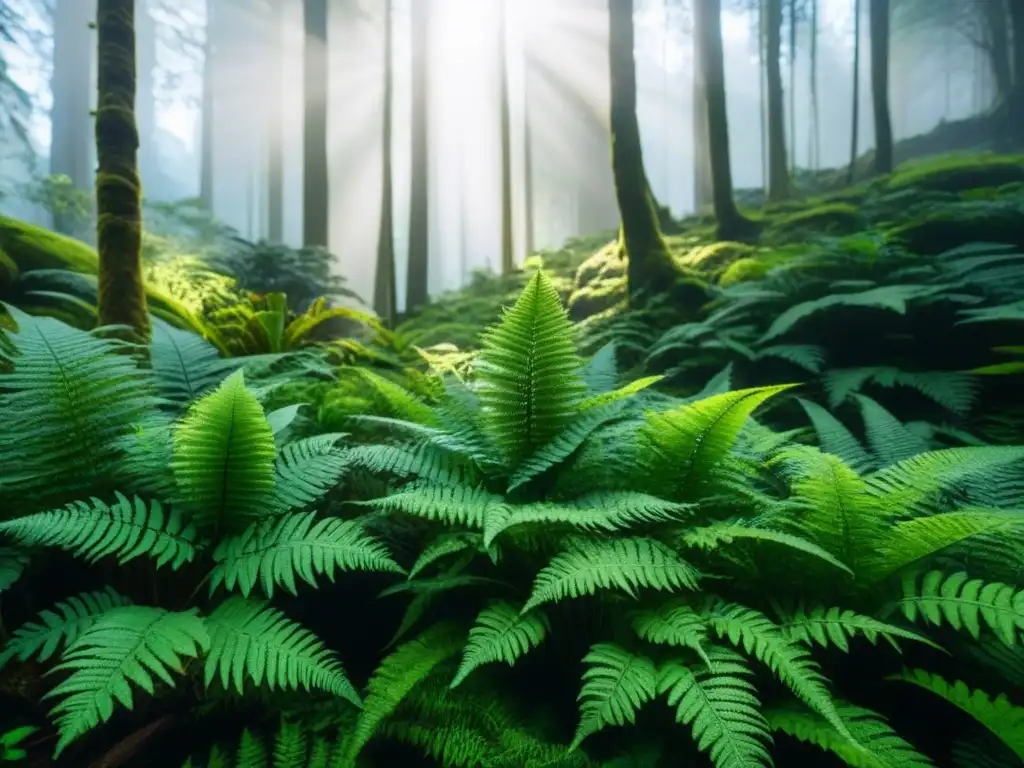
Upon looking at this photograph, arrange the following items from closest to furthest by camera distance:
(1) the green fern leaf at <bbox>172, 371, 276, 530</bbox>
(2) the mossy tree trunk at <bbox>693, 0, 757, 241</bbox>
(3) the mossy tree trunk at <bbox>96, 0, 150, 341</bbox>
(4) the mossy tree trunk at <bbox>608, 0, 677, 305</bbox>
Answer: (1) the green fern leaf at <bbox>172, 371, 276, 530</bbox>, (3) the mossy tree trunk at <bbox>96, 0, 150, 341</bbox>, (4) the mossy tree trunk at <bbox>608, 0, 677, 305</bbox>, (2) the mossy tree trunk at <bbox>693, 0, 757, 241</bbox>

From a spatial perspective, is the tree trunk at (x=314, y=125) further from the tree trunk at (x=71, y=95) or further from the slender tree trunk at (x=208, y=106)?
the tree trunk at (x=71, y=95)

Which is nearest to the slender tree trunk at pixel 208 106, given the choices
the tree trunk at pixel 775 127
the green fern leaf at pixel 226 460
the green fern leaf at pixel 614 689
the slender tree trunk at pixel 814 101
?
the tree trunk at pixel 775 127

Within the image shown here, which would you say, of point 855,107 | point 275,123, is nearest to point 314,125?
point 275,123

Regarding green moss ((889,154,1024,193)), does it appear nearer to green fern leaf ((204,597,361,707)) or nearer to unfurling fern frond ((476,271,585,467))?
unfurling fern frond ((476,271,585,467))

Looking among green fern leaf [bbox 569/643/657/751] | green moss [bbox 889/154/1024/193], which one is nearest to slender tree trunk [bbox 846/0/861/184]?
green moss [bbox 889/154/1024/193]

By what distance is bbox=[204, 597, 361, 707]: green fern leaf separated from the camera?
1112mm

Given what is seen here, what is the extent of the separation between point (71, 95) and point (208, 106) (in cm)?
304

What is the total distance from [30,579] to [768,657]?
206 cm

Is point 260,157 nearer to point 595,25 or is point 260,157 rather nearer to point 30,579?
point 595,25

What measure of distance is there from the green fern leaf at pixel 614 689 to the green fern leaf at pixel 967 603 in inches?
24.3

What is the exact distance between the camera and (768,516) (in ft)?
4.86

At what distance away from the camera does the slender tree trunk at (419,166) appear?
34.7 ft

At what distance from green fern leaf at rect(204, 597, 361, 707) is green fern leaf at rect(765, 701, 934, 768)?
913mm

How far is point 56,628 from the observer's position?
3.99 ft
